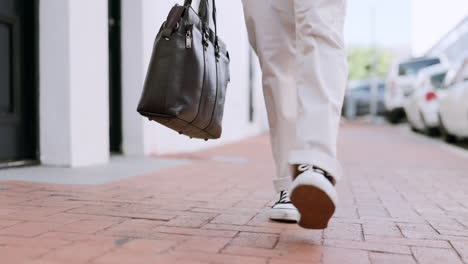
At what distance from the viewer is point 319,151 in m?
1.79

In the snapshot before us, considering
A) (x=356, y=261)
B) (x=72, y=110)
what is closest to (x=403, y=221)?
(x=356, y=261)

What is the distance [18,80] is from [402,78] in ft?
42.2

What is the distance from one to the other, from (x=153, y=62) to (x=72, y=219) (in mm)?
729

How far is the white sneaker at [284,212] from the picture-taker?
2.24 metres

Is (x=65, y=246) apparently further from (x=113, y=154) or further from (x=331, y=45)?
(x=113, y=154)

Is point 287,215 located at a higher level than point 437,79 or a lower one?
lower

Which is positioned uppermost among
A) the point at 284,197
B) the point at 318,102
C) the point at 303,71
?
the point at 303,71

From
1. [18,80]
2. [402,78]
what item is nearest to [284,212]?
[18,80]

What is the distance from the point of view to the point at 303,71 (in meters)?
1.93

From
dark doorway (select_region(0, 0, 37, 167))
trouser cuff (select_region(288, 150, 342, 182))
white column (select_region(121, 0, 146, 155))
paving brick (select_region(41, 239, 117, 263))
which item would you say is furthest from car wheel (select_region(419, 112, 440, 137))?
paving brick (select_region(41, 239, 117, 263))

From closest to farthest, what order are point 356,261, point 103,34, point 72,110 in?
point 356,261 → point 72,110 → point 103,34

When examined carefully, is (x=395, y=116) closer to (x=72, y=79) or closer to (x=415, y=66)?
(x=415, y=66)

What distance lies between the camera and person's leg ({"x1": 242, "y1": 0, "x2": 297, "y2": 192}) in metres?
2.18

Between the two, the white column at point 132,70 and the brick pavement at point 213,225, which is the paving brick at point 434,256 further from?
the white column at point 132,70
